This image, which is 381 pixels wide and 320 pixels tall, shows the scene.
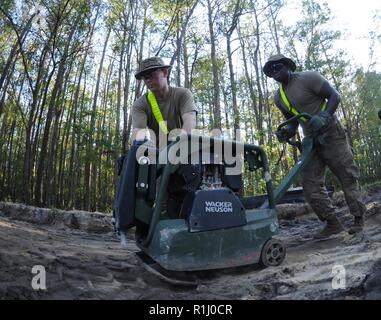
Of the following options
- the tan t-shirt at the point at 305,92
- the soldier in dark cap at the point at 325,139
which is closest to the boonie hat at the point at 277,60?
the soldier in dark cap at the point at 325,139

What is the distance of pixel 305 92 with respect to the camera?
3.60 meters

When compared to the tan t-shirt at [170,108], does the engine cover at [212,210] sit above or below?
below

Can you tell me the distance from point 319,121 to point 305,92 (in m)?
0.52

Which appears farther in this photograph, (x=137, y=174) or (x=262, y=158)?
(x=262, y=158)

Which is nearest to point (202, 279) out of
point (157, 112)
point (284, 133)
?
point (157, 112)

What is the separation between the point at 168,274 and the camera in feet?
→ 7.80

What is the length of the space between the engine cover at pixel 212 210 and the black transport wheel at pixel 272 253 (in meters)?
0.29

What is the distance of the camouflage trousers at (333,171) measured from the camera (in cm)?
345

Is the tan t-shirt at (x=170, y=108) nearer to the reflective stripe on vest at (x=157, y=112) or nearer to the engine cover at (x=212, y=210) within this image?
the reflective stripe on vest at (x=157, y=112)

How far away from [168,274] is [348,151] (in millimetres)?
2193

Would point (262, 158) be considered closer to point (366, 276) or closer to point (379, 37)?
point (366, 276)

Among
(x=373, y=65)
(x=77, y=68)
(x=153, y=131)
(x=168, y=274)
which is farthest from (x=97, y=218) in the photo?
(x=373, y=65)

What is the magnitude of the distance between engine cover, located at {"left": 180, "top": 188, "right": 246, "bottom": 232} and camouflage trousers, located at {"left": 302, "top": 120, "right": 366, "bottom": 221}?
1.36 m

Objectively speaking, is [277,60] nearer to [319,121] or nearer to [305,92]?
[305,92]
